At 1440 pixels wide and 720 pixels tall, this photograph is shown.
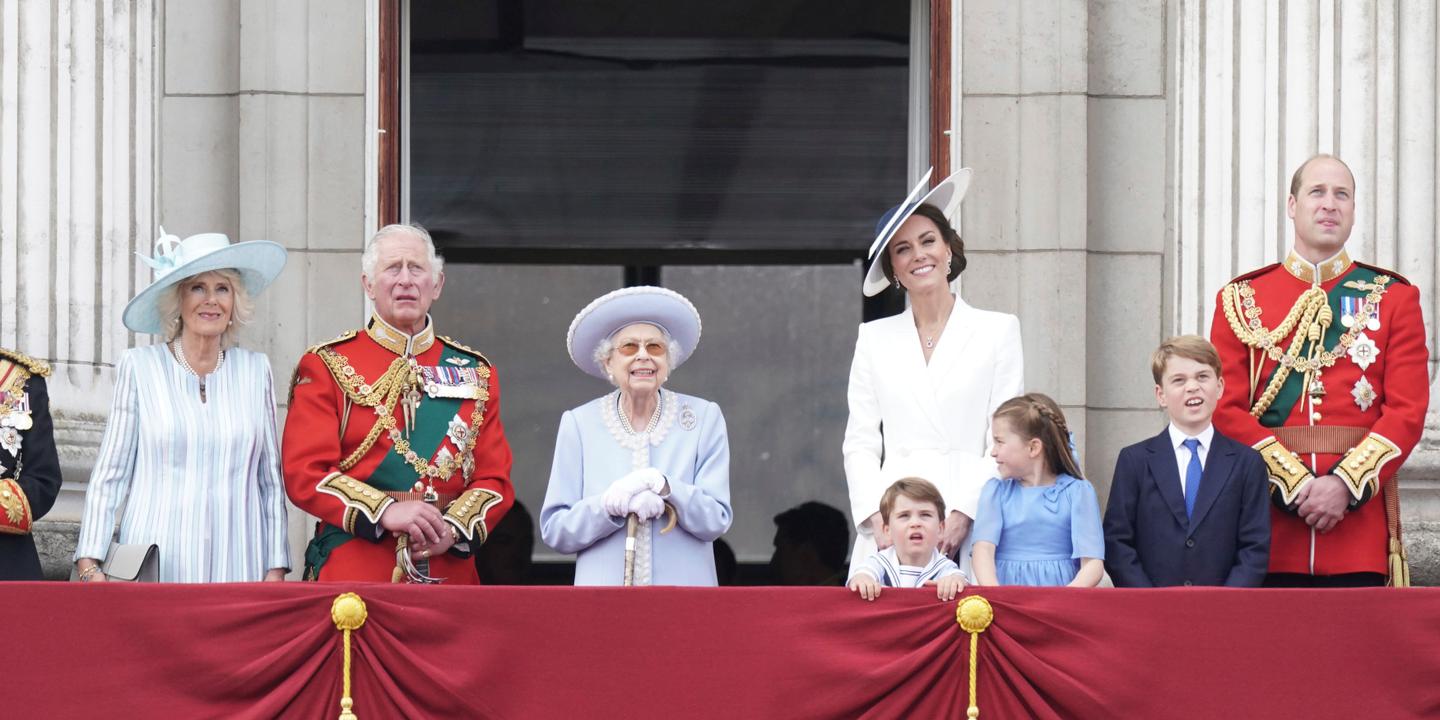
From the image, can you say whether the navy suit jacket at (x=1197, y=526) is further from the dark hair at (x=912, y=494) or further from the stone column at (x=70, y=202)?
the stone column at (x=70, y=202)

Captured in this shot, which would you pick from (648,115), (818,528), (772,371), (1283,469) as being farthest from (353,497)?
(772,371)

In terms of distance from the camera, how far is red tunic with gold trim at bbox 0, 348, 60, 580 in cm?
618

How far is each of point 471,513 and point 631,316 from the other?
29.5 inches

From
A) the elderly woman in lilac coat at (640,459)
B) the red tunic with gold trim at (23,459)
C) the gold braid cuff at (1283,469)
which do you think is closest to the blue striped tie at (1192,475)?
the gold braid cuff at (1283,469)

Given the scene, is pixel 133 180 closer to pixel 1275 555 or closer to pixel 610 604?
pixel 610 604

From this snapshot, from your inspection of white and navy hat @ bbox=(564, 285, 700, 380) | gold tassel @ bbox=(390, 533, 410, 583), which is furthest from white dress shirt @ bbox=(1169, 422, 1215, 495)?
gold tassel @ bbox=(390, 533, 410, 583)

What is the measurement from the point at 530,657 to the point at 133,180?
3410 mm

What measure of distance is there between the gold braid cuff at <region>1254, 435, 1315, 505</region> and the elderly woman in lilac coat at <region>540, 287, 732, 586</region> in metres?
1.59

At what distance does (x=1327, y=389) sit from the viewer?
6500 mm

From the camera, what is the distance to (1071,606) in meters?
5.60

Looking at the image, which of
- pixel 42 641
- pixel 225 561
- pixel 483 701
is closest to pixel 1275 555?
pixel 483 701

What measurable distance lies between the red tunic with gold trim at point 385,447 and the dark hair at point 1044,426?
1558 millimetres

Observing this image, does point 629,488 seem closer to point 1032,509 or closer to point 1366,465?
point 1032,509

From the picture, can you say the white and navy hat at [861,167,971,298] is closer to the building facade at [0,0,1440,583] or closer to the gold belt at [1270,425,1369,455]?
the gold belt at [1270,425,1369,455]
